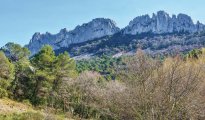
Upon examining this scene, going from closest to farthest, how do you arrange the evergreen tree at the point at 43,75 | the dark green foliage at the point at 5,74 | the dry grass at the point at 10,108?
the dry grass at the point at 10,108 < the dark green foliage at the point at 5,74 < the evergreen tree at the point at 43,75

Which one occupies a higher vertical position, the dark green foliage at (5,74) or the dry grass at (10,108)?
the dark green foliage at (5,74)

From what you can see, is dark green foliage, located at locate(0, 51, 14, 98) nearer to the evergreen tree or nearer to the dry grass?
the evergreen tree

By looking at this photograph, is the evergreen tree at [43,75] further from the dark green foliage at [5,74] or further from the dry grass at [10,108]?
the dry grass at [10,108]

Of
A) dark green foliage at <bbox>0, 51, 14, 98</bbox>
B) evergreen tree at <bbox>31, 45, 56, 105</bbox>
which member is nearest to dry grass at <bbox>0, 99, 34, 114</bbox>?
dark green foliage at <bbox>0, 51, 14, 98</bbox>

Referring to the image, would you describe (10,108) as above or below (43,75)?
below

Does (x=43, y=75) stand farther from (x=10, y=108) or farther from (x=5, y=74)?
(x=10, y=108)

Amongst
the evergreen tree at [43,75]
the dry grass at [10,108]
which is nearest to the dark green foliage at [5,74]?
the evergreen tree at [43,75]

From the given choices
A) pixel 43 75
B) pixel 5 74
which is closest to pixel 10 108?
pixel 5 74

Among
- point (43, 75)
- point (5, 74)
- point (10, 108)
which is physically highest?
point (5, 74)

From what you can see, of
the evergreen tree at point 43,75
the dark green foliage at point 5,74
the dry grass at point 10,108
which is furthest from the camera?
the evergreen tree at point 43,75

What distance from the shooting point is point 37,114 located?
29516mm

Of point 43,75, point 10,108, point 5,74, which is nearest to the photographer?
point 10,108

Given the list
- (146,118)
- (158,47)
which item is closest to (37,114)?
(146,118)

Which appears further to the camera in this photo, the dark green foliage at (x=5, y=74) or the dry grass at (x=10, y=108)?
the dark green foliage at (x=5, y=74)
